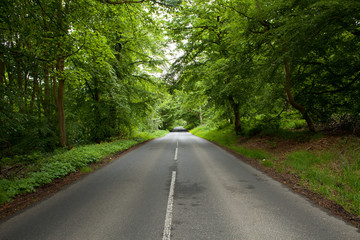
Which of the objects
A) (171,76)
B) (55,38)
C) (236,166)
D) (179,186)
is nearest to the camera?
(179,186)

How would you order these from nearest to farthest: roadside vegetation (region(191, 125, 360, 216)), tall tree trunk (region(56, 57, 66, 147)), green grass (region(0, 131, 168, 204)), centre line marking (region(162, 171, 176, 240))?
centre line marking (region(162, 171, 176, 240)) < roadside vegetation (region(191, 125, 360, 216)) < green grass (region(0, 131, 168, 204)) < tall tree trunk (region(56, 57, 66, 147))

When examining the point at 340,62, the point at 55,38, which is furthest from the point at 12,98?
the point at 340,62

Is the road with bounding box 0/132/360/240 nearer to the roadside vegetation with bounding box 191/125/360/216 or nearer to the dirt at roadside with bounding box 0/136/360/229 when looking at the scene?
the dirt at roadside with bounding box 0/136/360/229

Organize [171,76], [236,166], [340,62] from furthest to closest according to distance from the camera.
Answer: [171,76], [236,166], [340,62]

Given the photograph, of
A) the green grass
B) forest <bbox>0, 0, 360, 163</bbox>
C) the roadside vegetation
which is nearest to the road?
the roadside vegetation

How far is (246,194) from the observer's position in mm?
4523

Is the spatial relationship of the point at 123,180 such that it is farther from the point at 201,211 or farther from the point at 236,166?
the point at 236,166

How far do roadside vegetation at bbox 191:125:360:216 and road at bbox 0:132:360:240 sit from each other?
32.5 inches

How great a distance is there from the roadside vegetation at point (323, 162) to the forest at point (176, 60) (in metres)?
1.23

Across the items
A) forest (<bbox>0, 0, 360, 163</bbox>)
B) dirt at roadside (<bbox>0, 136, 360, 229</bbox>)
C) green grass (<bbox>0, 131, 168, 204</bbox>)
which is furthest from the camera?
forest (<bbox>0, 0, 360, 163</bbox>)

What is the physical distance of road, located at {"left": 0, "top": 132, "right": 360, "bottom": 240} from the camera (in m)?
2.92

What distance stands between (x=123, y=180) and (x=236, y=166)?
4671 millimetres

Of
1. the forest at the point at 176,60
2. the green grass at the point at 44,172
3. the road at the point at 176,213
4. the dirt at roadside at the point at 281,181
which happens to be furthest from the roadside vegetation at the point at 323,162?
the green grass at the point at 44,172

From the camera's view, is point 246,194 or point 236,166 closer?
point 246,194
